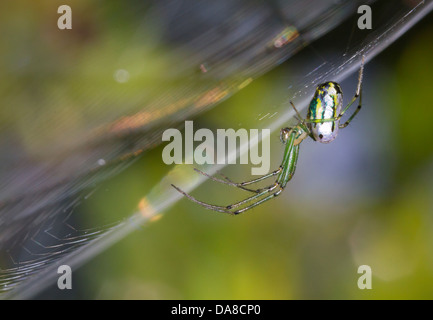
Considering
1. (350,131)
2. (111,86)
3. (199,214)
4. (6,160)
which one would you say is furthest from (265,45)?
(350,131)

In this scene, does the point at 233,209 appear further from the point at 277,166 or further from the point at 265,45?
the point at 265,45

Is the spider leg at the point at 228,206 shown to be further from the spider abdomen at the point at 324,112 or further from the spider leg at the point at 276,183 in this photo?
the spider abdomen at the point at 324,112

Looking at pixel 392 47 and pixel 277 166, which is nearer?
pixel 277 166

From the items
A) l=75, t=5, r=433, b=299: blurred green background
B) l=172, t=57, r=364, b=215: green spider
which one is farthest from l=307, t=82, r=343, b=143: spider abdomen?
l=75, t=5, r=433, b=299: blurred green background

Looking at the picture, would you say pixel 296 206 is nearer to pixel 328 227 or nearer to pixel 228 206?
pixel 328 227

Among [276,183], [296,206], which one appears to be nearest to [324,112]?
[276,183]

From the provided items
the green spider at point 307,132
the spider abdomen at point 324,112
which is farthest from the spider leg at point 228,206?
the spider abdomen at point 324,112
